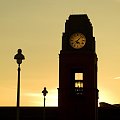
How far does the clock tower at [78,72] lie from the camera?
58.3 metres

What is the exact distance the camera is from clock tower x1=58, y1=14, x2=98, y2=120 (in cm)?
5831

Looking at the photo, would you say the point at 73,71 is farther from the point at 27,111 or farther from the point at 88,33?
the point at 27,111

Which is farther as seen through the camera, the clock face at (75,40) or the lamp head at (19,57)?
the clock face at (75,40)

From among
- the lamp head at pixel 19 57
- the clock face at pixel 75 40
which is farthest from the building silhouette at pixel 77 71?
the lamp head at pixel 19 57

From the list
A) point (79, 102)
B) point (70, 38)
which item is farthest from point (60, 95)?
point (70, 38)

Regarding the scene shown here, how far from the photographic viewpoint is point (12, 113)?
73.6 metres

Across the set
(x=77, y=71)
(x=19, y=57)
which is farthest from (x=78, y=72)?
(x=19, y=57)

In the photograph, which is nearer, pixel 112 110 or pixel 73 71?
pixel 73 71

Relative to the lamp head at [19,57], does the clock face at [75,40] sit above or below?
above

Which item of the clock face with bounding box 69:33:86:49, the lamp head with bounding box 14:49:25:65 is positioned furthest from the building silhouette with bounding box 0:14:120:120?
the lamp head with bounding box 14:49:25:65

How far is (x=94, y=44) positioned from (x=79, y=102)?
5.82 metres

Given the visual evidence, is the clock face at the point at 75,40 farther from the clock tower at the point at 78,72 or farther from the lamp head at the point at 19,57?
the lamp head at the point at 19,57

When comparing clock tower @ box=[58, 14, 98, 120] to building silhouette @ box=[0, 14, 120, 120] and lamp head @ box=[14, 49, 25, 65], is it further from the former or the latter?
lamp head @ box=[14, 49, 25, 65]

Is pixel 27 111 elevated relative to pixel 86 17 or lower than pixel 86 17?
lower
